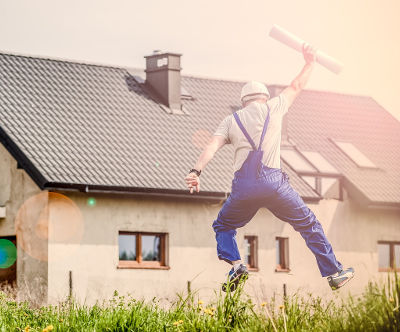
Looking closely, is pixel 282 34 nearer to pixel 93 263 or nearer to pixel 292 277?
pixel 93 263

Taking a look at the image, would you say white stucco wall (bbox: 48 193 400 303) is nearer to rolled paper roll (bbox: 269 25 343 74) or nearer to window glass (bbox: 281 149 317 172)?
window glass (bbox: 281 149 317 172)

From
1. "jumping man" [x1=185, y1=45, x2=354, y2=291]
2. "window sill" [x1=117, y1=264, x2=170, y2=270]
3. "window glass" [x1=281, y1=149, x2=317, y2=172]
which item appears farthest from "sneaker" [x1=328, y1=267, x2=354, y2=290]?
"window glass" [x1=281, y1=149, x2=317, y2=172]

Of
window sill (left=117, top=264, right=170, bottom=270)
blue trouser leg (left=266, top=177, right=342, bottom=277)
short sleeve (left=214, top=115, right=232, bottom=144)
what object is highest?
short sleeve (left=214, top=115, right=232, bottom=144)

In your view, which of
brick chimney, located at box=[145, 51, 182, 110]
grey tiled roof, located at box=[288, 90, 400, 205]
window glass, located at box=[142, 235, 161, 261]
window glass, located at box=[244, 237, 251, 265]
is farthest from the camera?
grey tiled roof, located at box=[288, 90, 400, 205]

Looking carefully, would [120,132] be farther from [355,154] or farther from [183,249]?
[355,154]

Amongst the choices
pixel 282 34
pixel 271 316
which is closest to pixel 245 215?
pixel 271 316

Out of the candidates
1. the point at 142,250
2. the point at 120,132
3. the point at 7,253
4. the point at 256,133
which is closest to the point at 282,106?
the point at 256,133

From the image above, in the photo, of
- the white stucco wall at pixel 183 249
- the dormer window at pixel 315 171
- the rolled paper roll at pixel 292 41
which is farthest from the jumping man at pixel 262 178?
the dormer window at pixel 315 171

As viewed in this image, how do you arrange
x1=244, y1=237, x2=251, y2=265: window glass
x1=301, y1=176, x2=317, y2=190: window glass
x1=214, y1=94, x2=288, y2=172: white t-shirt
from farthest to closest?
x1=301, y1=176, x2=317, y2=190: window glass → x1=244, y1=237, x2=251, y2=265: window glass → x1=214, y1=94, x2=288, y2=172: white t-shirt

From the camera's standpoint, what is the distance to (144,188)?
26.5 m

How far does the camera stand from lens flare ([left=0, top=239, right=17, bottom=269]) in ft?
87.1

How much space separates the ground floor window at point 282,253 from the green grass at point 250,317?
54.5 feet

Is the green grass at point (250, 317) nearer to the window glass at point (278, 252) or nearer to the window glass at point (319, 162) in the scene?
the window glass at point (278, 252)

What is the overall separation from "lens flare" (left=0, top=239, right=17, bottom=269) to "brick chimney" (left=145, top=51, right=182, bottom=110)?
6551 mm
